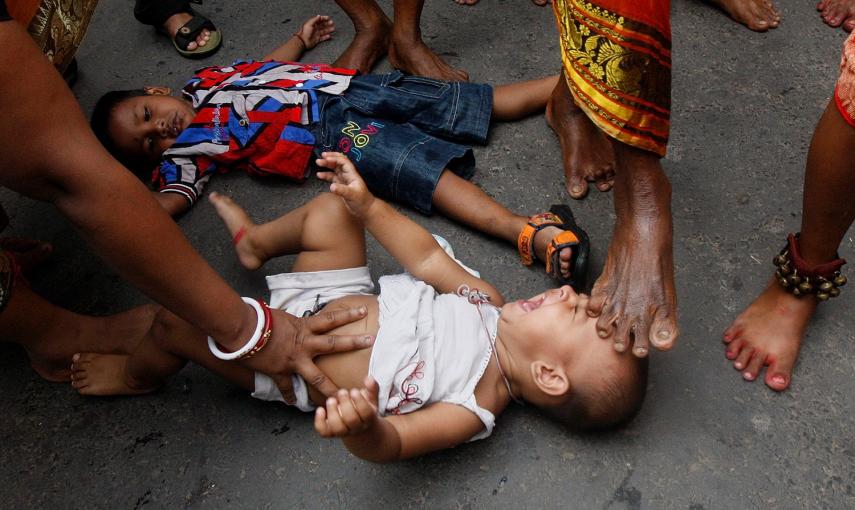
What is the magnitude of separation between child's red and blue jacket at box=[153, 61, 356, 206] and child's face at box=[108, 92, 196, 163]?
5 cm

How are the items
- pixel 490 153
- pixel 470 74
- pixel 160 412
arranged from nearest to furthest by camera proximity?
pixel 160 412, pixel 490 153, pixel 470 74

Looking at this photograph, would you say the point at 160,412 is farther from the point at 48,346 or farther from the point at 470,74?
the point at 470,74

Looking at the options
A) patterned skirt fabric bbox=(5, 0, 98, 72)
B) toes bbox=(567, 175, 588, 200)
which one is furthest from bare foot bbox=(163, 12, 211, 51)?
toes bbox=(567, 175, 588, 200)

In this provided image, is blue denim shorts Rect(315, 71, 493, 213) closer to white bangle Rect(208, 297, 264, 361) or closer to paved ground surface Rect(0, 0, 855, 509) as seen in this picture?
paved ground surface Rect(0, 0, 855, 509)

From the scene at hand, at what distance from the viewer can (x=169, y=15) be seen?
247 cm

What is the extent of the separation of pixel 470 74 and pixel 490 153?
39 cm

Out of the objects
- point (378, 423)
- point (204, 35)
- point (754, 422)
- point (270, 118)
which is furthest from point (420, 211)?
point (204, 35)

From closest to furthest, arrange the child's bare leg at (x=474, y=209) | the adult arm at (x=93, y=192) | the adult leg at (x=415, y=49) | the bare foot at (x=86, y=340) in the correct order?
1. the adult arm at (x=93, y=192)
2. the bare foot at (x=86, y=340)
3. the child's bare leg at (x=474, y=209)
4. the adult leg at (x=415, y=49)

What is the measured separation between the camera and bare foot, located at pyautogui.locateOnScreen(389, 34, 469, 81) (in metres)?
2.16

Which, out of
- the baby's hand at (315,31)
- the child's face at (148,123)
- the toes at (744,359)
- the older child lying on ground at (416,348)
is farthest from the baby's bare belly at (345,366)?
the baby's hand at (315,31)

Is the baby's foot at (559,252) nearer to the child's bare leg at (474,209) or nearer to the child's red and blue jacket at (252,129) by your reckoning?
the child's bare leg at (474,209)

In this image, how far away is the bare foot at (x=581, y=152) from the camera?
187 cm

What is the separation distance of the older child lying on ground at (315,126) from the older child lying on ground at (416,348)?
29 cm

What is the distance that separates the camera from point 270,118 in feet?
6.37
